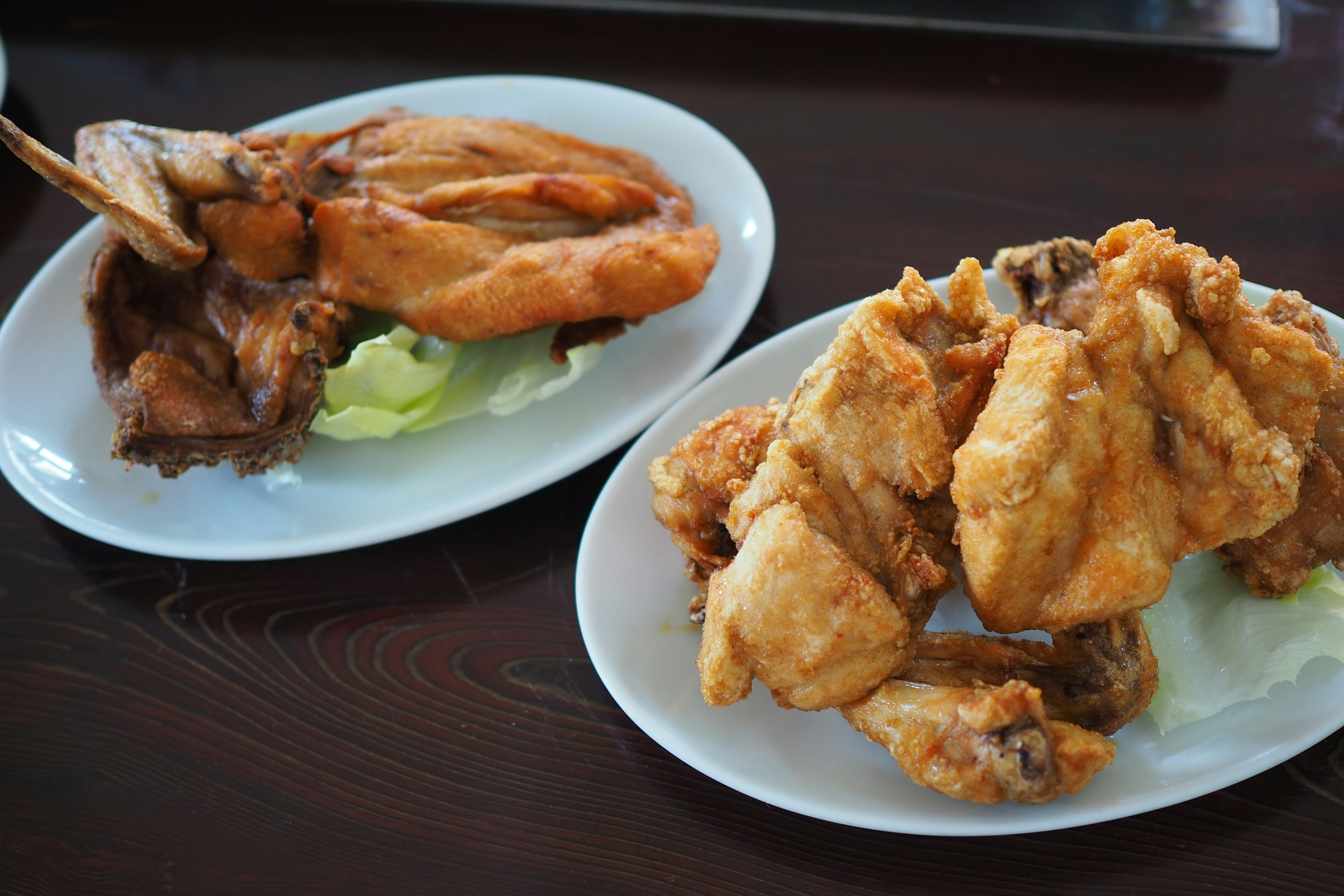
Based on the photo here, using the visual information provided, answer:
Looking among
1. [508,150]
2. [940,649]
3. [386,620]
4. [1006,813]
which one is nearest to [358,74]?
[508,150]

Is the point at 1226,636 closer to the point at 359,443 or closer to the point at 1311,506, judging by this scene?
the point at 1311,506

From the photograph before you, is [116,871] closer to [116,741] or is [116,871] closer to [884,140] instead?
[116,741]

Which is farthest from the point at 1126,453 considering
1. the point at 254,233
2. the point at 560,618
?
the point at 254,233

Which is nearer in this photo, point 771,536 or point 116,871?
point 771,536

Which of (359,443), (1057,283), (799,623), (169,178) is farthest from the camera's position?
(359,443)

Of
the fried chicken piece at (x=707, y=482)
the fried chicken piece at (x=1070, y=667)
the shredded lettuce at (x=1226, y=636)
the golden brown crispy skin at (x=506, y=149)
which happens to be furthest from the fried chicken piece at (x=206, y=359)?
the shredded lettuce at (x=1226, y=636)

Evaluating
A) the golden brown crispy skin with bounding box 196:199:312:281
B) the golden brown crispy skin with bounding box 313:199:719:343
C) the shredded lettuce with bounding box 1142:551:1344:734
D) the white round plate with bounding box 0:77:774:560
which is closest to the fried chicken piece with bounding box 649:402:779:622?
the white round plate with bounding box 0:77:774:560
